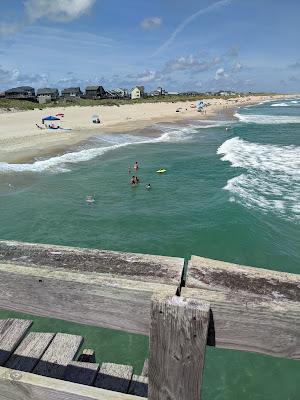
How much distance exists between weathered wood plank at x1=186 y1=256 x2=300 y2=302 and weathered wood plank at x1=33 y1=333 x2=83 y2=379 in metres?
2.48

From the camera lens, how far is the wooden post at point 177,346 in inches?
71.9

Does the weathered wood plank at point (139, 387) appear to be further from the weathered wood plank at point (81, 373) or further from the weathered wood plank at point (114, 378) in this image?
the weathered wood plank at point (81, 373)

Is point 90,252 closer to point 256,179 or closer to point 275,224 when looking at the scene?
point 275,224

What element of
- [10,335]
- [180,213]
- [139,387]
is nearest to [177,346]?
[139,387]

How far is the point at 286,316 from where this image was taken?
1858mm

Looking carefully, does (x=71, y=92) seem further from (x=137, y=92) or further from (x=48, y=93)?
(x=137, y=92)

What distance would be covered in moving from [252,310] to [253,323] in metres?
0.08

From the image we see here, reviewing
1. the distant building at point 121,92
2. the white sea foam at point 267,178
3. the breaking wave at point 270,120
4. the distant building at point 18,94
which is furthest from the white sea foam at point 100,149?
the distant building at point 121,92

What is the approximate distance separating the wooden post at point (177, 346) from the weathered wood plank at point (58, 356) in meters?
2.16

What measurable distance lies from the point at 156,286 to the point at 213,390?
23.5ft

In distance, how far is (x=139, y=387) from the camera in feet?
12.5

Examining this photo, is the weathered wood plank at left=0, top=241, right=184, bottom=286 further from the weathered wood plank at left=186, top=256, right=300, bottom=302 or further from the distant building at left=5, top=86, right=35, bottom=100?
the distant building at left=5, top=86, right=35, bottom=100

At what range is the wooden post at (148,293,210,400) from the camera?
1826mm

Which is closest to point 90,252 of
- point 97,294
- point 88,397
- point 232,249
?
point 97,294
